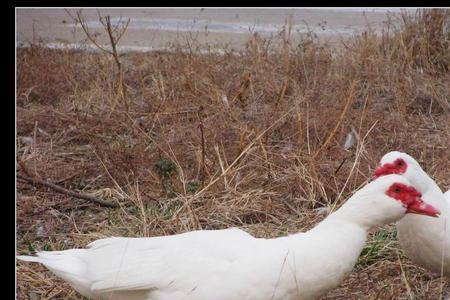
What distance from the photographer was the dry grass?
4117mm

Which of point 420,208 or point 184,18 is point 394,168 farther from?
point 184,18

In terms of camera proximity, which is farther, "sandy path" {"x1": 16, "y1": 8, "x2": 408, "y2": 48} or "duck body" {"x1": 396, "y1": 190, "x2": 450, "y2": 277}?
"sandy path" {"x1": 16, "y1": 8, "x2": 408, "y2": 48}

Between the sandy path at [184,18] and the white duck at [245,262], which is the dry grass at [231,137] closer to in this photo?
the white duck at [245,262]

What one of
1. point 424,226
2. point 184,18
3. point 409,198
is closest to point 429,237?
point 424,226

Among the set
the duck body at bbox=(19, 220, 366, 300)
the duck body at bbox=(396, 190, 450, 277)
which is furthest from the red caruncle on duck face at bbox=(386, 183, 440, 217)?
the duck body at bbox=(396, 190, 450, 277)

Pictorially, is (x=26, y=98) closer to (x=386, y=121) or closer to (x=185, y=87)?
(x=185, y=87)

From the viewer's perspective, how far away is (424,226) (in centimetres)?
327

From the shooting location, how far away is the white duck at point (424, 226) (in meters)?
3.27

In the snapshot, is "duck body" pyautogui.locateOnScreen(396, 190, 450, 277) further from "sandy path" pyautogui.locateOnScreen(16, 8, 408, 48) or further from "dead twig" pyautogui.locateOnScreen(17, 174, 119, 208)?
"sandy path" pyautogui.locateOnScreen(16, 8, 408, 48)

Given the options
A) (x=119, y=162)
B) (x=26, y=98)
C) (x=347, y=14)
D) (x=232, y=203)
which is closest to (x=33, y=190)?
(x=119, y=162)

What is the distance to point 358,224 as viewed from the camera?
115 inches

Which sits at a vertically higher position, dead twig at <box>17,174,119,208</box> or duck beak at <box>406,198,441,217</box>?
duck beak at <box>406,198,441,217</box>

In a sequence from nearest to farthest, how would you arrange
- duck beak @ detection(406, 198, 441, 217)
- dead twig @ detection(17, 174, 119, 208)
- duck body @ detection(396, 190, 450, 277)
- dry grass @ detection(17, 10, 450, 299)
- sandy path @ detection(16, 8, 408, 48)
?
duck beak @ detection(406, 198, 441, 217) → duck body @ detection(396, 190, 450, 277) → dry grass @ detection(17, 10, 450, 299) → dead twig @ detection(17, 174, 119, 208) → sandy path @ detection(16, 8, 408, 48)

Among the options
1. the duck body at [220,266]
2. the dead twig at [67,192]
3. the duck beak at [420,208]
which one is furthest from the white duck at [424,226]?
the dead twig at [67,192]
